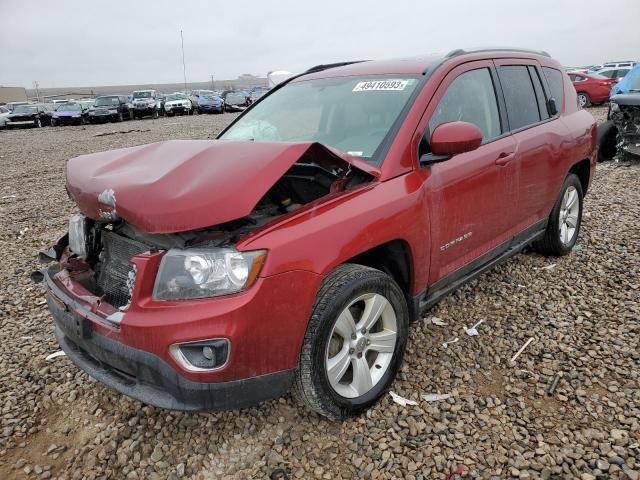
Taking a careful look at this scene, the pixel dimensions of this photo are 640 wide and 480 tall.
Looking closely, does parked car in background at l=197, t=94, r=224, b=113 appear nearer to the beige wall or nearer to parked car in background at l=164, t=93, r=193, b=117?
parked car in background at l=164, t=93, r=193, b=117

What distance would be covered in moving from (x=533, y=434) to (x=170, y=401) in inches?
68.9

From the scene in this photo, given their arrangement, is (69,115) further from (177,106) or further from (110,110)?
(177,106)

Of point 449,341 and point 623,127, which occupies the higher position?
point 623,127

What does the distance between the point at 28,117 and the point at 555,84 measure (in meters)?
28.5

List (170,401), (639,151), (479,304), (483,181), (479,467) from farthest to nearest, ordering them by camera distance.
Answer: (639,151) → (479,304) → (483,181) → (479,467) → (170,401)

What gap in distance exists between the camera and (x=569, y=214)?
4.48m

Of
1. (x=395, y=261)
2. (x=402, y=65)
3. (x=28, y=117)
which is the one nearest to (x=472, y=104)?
(x=402, y=65)

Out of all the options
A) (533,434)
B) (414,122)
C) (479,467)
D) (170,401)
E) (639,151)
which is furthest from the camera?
(639,151)

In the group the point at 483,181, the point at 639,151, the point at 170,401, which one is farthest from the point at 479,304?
the point at 639,151

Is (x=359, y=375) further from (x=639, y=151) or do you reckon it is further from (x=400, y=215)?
(x=639, y=151)

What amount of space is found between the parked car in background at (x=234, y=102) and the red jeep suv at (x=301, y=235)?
3010 cm

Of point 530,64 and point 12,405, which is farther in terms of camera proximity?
point 530,64

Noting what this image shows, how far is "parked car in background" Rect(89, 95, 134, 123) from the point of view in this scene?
2592cm

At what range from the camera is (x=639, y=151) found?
825 centimetres
